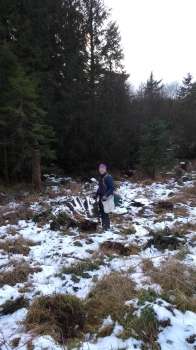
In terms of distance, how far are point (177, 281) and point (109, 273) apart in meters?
1.18

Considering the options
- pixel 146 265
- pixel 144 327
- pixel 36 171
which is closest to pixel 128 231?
pixel 146 265

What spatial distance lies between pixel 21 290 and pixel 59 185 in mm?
11203

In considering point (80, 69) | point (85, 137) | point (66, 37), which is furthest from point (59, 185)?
point (66, 37)

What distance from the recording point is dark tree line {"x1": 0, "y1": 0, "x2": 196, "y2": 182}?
1586 cm

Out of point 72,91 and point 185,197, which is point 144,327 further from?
point 72,91

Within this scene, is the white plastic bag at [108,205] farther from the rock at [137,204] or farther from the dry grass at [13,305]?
the dry grass at [13,305]

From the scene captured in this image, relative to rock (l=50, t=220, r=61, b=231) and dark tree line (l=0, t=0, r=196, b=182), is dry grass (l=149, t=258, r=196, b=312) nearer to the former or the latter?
rock (l=50, t=220, r=61, b=231)

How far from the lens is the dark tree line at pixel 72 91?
15.9 m

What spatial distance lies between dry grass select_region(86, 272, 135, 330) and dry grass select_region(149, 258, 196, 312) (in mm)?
470

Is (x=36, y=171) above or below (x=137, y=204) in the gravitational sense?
above

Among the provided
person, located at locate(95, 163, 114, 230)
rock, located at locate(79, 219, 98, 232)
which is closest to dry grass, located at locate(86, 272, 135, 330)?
rock, located at locate(79, 219, 98, 232)

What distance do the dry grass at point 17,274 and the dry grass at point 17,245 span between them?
0.93m

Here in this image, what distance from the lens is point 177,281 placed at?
16.6ft

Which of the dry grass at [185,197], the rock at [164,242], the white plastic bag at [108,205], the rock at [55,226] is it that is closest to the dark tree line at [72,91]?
the dry grass at [185,197]
